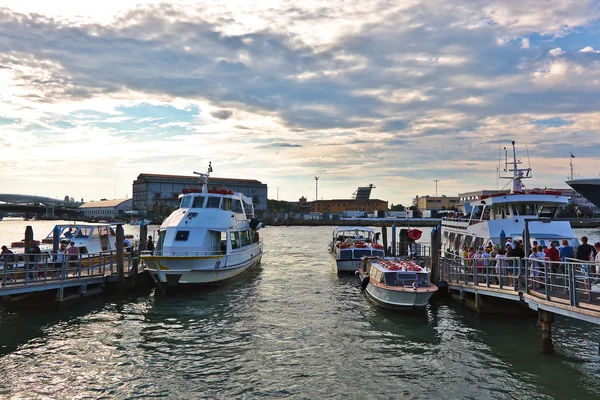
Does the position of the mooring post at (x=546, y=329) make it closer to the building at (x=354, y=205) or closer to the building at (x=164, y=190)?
the building at (x=164, y=190)

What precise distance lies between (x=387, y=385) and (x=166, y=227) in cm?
1842

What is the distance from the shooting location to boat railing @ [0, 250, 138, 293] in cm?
1920

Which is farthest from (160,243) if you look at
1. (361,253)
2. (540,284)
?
(540,284)

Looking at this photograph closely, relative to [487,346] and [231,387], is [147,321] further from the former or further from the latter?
[487,346]

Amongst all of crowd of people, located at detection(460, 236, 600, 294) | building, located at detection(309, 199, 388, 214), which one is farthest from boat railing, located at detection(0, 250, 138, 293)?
building, located at detection(309, 199, 388, 214)

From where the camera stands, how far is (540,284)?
1708cm

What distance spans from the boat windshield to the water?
1.42 metres

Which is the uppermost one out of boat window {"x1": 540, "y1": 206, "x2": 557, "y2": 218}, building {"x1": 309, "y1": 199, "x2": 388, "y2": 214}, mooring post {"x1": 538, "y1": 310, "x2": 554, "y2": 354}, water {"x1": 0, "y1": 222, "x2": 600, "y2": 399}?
building {"x1": 309, "y1": 199, "x2": 388, "y2": 214}

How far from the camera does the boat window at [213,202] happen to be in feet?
97.5

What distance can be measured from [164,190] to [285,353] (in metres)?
157

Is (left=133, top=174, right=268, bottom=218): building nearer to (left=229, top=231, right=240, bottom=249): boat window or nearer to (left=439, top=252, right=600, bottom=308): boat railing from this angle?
(left=229, top=231, right=240, bottom=249): boat window

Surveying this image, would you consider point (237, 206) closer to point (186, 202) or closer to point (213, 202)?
point (213, 202)

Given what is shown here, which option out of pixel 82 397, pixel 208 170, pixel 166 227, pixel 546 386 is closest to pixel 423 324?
pixel 546 386

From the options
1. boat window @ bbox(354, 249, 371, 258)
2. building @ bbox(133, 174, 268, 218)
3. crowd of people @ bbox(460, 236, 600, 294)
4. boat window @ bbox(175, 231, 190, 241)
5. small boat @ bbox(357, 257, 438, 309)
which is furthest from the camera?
building @ bbox(133, 174, 268, 218)
